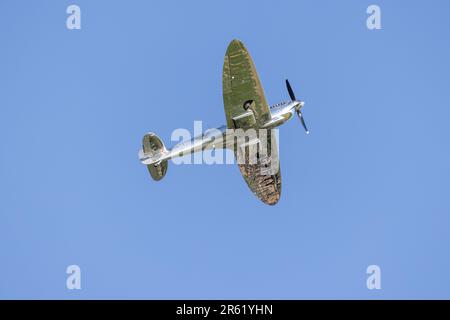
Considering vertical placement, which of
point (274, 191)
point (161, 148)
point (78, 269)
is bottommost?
point (78, 269)

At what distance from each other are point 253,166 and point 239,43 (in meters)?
6.97

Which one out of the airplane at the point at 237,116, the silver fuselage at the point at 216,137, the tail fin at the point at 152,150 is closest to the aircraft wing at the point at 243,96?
the airplane at the point at 237,116

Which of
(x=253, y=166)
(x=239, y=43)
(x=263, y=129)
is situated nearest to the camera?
(x=239, y=43)

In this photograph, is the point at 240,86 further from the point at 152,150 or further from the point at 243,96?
the point at 152,150

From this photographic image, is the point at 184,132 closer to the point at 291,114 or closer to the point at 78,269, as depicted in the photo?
the point at 291,114

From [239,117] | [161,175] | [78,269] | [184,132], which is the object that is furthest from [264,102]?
[78,269]

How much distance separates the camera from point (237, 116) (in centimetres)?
3069

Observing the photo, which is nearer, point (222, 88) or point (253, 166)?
point (222, 88)

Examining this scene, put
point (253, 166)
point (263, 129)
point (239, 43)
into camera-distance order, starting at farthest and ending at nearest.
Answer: point (253, 166) → point (263, 129) → point (239, 43)

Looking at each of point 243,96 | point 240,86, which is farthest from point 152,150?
point 240,86

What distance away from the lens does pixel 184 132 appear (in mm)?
31641

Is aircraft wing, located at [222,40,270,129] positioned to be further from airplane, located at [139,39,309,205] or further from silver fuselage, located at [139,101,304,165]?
silver fuselage, located at [139,101,304,165]

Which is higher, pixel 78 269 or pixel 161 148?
pixel 161 148

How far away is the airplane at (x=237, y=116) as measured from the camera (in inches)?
1171
